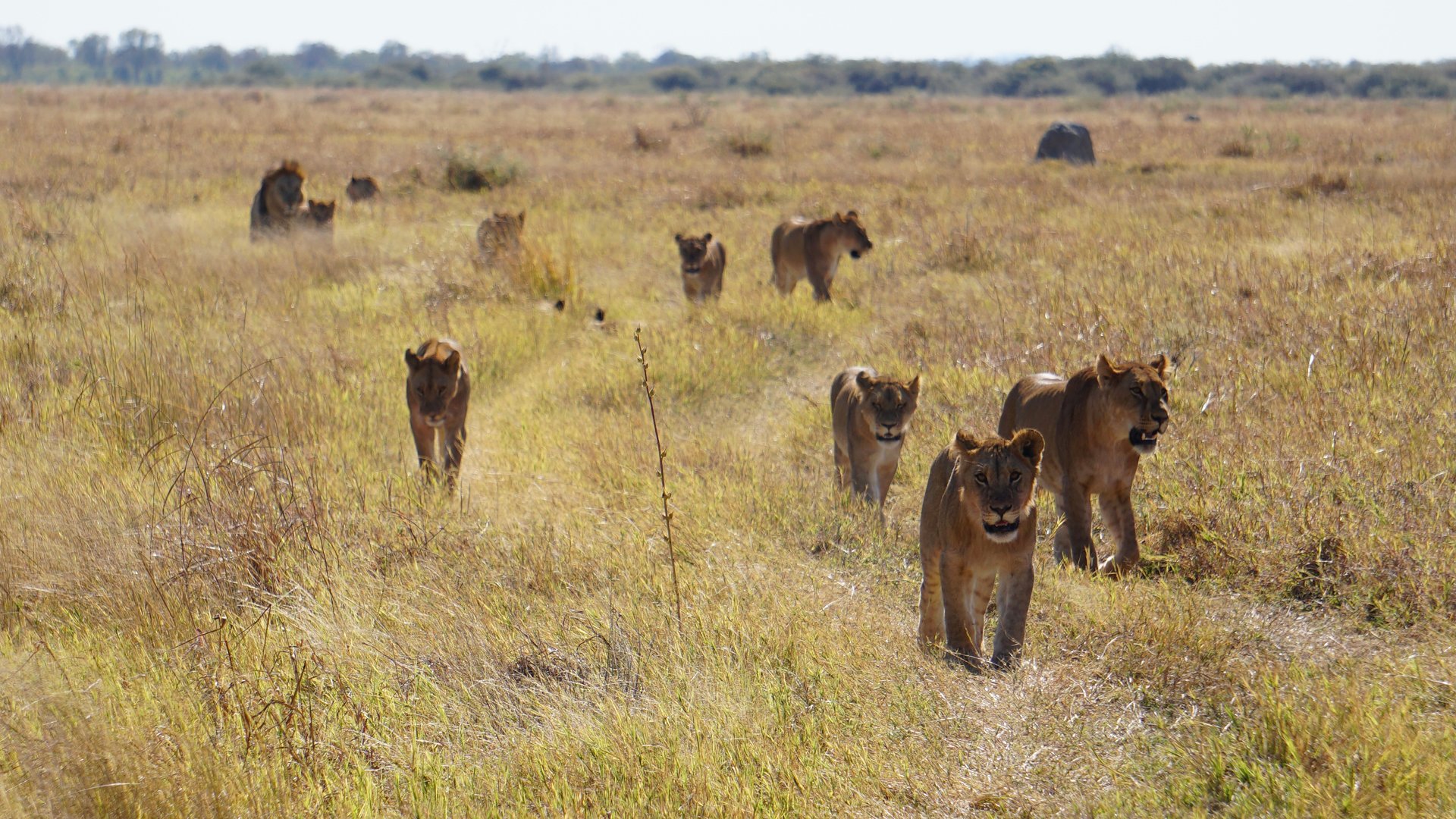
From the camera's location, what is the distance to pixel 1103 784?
12.1 feet

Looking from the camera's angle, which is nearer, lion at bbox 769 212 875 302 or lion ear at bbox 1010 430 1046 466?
lion ear at bbox 1010 430 1046 466

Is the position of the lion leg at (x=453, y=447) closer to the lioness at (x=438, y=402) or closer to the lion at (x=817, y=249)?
the lioness at (x=438, y=402)

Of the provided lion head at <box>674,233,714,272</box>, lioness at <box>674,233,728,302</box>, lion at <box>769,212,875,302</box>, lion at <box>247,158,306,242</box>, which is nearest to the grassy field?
lion at <box>769,212,875,302</box>

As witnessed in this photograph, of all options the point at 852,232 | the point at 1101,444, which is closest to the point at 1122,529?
the point at 1101,444

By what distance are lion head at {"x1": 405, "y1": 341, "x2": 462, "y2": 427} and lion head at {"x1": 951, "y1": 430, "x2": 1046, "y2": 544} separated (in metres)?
3.63

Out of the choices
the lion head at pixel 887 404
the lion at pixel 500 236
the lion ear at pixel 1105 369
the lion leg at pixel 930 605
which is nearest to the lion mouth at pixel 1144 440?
the lion ear at pixel 1105 369

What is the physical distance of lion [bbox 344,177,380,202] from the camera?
2112 centimetres

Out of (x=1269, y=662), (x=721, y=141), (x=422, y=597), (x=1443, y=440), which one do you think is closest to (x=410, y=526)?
(x=422, y=597)

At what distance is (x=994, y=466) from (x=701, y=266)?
855cm

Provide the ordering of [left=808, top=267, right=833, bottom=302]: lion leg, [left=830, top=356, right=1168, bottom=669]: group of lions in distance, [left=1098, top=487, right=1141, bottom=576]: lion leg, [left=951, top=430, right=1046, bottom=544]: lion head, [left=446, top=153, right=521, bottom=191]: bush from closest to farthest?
1. [left=951, top=430, right=1046, bottom=544]: lion head
2. [left=830, top=356, right=1168, bottom=669]: group of lions in distance
3. [left=1098, top=487, right=1141, bottom=576]: lion leg
4. [left=808, top=267, right=833, bottom=302]: lion leg
5. [left=446, top=153, right=521, bottom=191]: bush

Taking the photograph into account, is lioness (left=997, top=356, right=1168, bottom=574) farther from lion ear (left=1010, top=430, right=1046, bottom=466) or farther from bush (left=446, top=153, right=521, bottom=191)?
bush (left=446, top=153, right=521, bottom=191)

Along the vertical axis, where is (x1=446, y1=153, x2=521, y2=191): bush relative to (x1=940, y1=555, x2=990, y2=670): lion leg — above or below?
above

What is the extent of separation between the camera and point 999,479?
4.21m

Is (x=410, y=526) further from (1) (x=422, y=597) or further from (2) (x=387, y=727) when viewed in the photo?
(2) (x=387, y=727)
